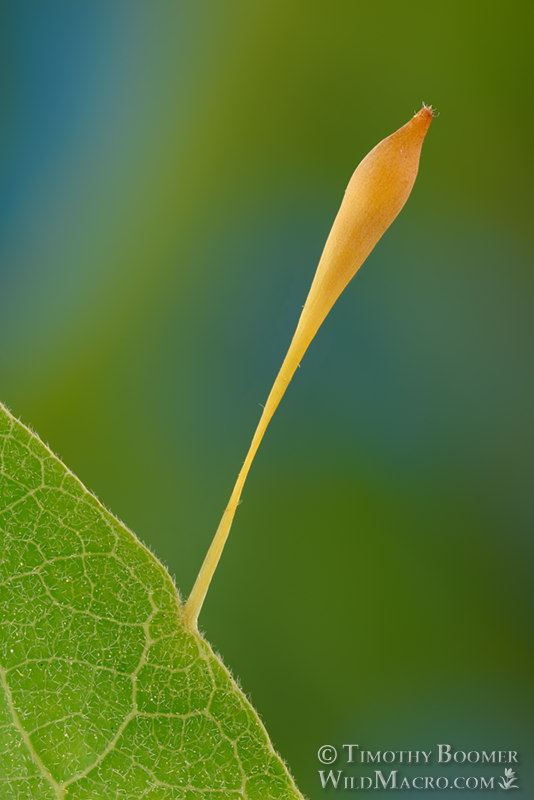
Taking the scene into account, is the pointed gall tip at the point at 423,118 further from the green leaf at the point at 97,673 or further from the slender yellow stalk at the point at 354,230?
the green leaf at the point at 97,673

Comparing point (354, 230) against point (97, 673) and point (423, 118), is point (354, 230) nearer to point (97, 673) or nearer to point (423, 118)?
point (423, 118)

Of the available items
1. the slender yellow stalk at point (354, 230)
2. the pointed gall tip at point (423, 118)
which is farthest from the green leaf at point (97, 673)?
the pointed gall tip at point (423, 118)

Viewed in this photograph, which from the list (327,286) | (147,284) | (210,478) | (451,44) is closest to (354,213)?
(327,286)

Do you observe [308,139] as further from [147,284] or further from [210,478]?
[210,478]

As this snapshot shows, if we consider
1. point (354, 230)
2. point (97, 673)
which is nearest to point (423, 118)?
point (354, 230)

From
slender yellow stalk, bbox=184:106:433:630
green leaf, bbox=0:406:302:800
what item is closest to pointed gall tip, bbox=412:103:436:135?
slender yellow stalk, bbox=184:106:433:630

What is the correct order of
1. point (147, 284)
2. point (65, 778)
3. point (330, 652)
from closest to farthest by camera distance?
point (65, 778) < point (330, 652) < point (147, 284)
